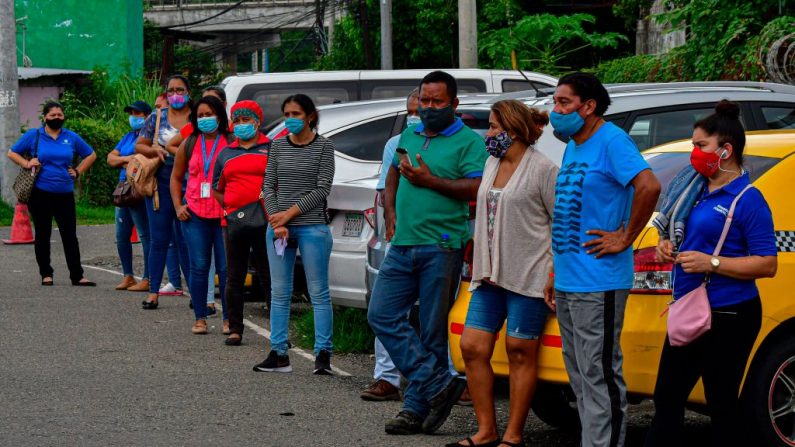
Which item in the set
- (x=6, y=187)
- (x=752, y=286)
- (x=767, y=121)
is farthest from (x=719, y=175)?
(x=6, y=187)

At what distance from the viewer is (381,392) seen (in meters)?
8.46

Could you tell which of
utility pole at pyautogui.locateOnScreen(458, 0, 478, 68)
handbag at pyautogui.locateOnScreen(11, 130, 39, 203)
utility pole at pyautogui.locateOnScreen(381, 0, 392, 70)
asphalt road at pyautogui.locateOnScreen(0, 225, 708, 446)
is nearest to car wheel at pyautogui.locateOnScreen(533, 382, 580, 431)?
asphalt road at pyautogui.locateOnScreen(0, 225, 708, 446)

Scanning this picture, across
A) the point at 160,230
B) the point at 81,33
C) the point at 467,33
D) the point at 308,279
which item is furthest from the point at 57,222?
the point at 81,33

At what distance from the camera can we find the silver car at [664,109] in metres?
8.13

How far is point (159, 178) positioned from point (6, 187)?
1104cm

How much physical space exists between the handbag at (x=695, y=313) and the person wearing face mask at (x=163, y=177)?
23.2ft

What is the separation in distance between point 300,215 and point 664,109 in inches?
98.6

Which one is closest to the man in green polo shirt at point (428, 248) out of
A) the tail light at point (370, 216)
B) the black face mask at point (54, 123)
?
the tail light at point (370, 216)

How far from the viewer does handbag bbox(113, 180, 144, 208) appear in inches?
511

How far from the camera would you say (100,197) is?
25.3m

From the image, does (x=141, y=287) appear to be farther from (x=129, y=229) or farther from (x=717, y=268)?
(x=717, y=268)

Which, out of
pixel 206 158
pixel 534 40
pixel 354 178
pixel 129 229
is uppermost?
pixel 534 40

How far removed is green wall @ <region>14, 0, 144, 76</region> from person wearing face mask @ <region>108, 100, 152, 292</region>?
75.9ft

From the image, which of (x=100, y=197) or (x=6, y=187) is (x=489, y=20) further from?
(x=6, y=187)
